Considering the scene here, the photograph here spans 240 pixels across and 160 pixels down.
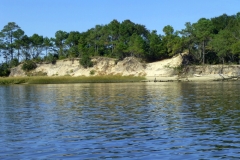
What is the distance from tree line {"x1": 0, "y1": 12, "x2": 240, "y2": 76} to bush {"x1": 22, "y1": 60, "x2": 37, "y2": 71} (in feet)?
7.91

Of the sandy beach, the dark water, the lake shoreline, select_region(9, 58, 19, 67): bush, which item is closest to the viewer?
the dark water

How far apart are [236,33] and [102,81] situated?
37.6 metres

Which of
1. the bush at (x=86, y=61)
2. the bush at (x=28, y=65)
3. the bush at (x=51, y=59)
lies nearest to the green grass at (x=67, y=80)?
the bush at (x=86, y=61)

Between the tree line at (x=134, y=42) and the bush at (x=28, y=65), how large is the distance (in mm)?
2411

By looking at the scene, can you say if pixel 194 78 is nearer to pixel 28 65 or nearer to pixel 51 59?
pixel 51 59

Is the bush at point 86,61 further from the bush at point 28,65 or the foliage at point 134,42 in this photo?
the bush at point 28,65

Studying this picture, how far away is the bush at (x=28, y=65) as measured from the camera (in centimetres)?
12329

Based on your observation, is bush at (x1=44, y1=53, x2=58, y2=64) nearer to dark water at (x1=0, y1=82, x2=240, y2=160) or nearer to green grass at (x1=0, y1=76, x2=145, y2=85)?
green grass at (x1=0, y1=76, x2=145, y2=85)

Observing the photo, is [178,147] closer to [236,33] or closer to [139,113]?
[139,113]

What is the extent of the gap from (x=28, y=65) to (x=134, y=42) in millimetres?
34821

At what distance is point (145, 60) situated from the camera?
382 feet

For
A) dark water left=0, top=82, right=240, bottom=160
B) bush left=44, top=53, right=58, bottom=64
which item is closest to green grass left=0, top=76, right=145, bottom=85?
bush left=44, top=53, right=58, bottom=64

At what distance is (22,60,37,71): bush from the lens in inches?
4854

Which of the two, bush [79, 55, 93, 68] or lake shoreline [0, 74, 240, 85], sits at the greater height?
bush [79, 55, 93, 68]
